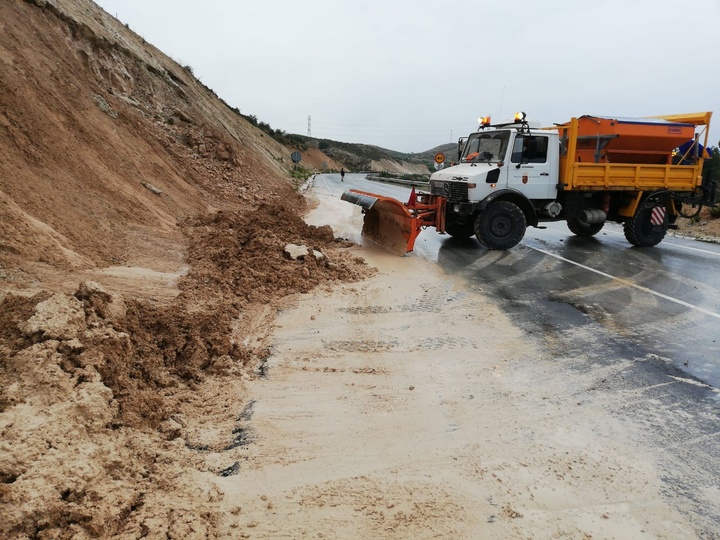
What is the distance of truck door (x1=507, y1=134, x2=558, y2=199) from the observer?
1055 centimetres

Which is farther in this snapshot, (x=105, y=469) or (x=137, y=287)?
(x=137, y=287)

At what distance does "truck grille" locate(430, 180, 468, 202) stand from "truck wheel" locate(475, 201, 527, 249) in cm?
60

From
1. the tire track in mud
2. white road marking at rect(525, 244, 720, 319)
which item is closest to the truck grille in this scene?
white road marking at rect(525, 244, 720, 319)

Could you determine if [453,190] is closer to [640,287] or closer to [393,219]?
[393,219]

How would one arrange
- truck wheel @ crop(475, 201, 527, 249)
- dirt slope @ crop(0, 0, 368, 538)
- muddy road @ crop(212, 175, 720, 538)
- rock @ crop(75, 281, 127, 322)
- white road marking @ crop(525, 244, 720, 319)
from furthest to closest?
truck wheel @ crop(475, 201, 527, 249)
white road marking @ crop(525, 244, 720, 319)
rock @ crop(75, 281, 127, 322)
muddy road @ crop(212, 175, 720, 538)
dirt slope @ crop(0, 0, 368, 538)

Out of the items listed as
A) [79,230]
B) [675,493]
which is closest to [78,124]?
[79,230]

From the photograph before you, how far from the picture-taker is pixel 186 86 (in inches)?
836

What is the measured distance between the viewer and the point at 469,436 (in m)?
3.78

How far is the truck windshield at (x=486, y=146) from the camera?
10625 millimetres

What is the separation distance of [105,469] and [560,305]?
622 centimetres

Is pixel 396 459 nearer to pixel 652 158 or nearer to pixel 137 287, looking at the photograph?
pixel 137 287

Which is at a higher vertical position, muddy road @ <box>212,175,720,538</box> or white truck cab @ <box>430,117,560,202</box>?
white truck cab @ <box>430,117,560,202</box>

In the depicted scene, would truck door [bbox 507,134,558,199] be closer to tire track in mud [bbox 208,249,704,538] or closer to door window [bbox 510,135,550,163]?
door window [bbox 510,135,550,163]

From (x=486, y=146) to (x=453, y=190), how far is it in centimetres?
144
